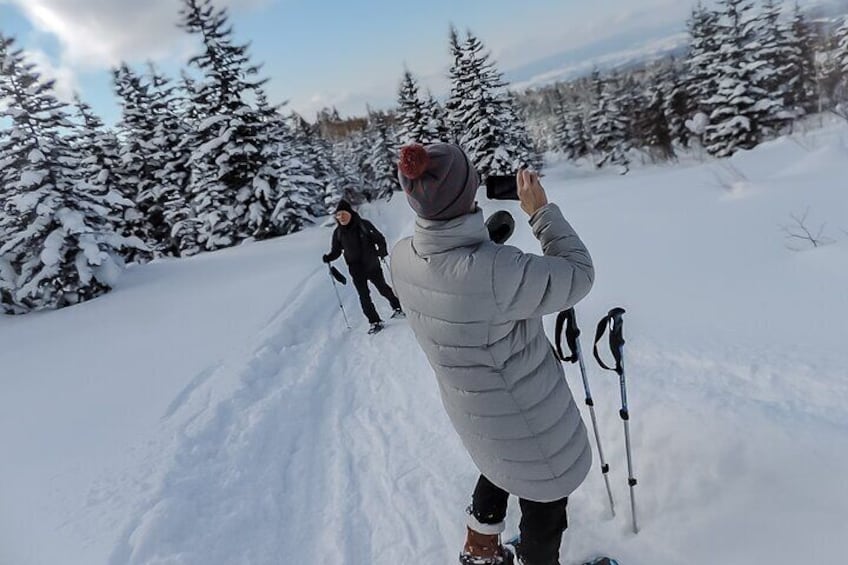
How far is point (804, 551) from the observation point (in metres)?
2.16

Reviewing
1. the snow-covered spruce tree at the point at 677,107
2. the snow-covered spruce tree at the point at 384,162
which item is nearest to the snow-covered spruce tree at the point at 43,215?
the snow-covered spruce tree at the point at 384,162

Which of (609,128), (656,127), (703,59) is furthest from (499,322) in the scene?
(609,128)

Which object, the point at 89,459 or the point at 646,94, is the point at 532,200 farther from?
the point at 646,94

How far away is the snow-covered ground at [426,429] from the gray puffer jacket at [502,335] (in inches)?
41.5

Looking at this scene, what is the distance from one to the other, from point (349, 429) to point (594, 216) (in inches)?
242

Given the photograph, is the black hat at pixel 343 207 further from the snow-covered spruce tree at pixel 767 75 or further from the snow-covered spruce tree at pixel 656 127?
the snow-covered spruce tree at pixel 656 127

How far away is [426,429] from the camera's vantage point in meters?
4.29

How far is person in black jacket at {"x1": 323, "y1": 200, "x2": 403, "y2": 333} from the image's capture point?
23.7 feet

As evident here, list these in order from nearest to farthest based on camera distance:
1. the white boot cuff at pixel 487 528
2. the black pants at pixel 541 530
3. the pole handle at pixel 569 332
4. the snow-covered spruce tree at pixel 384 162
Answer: the black pants at pixel 541 530 < the pole handle at pixel 569 332 < the white boot cuff at pixel 487 528 < the snow-covered spruce tree at pixel 384 162

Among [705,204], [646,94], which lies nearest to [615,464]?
[705,204]

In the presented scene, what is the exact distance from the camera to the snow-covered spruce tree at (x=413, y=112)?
103 feet

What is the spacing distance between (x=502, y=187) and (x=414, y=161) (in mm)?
535

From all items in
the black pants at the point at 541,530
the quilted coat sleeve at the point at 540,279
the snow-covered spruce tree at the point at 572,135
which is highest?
the quilted coat sleeve at the point at 540,279

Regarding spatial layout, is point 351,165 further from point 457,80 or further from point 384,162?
point 457,80
